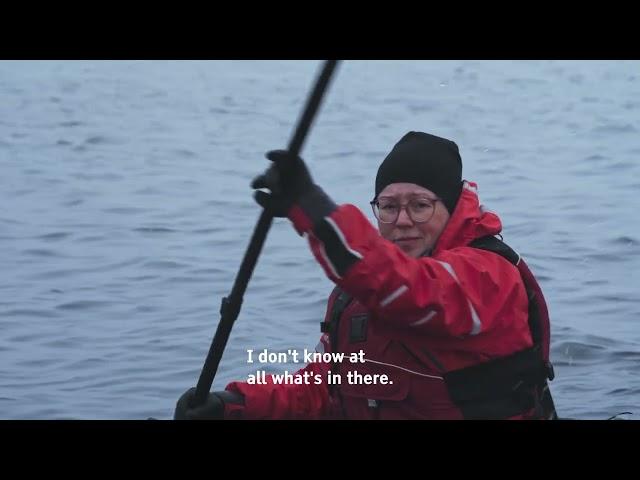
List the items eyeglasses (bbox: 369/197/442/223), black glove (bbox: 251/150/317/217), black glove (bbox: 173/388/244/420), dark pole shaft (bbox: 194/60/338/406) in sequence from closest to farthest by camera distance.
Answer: dark pole shaft (bbox: 194/60/338/406) < black glove (bbox: 251/150/317/217) < eyeglasses (bbox: 369/197/442/223) < black glove (bbox: 173/388/244/420)

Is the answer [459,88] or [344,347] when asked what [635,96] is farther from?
[344,347]

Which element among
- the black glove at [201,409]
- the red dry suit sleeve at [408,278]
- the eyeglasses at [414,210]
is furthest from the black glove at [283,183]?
the black glove at [201,409]

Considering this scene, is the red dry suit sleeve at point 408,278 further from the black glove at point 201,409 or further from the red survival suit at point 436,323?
the black glove at point 201,409

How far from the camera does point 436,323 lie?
357 cm

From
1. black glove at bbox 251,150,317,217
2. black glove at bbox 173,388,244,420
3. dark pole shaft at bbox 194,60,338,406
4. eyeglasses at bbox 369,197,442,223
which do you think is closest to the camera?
dark pole shaft at bbox 194,60,338,406

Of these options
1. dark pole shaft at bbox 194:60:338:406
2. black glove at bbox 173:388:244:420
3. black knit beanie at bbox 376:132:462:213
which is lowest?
black glove at bbox 173:388:244:420

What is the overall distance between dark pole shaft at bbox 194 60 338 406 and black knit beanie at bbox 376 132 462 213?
722mm

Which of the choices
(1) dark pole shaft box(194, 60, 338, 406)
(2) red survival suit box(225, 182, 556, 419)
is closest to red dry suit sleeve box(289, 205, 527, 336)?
(2) red survival suit box(225, 182, 556, 419)

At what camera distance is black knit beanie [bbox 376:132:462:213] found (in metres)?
4.11

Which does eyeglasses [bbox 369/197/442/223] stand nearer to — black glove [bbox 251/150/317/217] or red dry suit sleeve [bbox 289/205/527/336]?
red dry suit sleeve [bbox 289/205/527/336]

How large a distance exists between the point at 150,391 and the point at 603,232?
5.09m

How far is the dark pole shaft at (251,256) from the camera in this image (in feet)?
10.3

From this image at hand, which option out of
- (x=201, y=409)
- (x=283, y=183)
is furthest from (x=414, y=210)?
(x=201, y=409)
